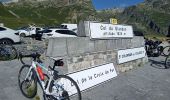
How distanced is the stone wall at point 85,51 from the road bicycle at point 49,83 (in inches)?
57.9

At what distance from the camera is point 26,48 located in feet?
60.0

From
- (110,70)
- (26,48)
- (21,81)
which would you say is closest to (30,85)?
(21,81)

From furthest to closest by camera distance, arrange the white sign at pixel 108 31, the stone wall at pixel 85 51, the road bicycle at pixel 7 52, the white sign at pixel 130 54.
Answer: the road bicycle at pixel 7 52
the white sign at pixel 130 54
the white sign at pixel 108 31
the stone wall at pixel 85 51

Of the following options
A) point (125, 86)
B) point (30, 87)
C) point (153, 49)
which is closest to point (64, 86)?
point (30, 87)

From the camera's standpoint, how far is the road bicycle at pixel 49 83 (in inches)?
293

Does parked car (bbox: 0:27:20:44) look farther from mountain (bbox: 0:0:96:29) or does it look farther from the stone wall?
mountain (bbox: 0:0:96:29)

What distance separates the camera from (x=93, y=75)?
10.5 meters

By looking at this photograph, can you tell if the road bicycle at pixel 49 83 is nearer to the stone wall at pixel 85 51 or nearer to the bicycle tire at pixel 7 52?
the stone wall at pixel 85 51

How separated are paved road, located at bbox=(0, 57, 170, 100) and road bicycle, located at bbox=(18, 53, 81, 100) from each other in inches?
20.9

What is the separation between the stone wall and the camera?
34.3 ft

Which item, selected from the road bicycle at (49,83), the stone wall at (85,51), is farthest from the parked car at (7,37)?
the road bicycle at (49,83)

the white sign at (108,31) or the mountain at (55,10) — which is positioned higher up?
the mountain at (55,10)

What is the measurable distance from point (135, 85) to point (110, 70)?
3.83ft

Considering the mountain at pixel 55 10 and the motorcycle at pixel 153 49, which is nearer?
the motorcycle at pixel 153 49
